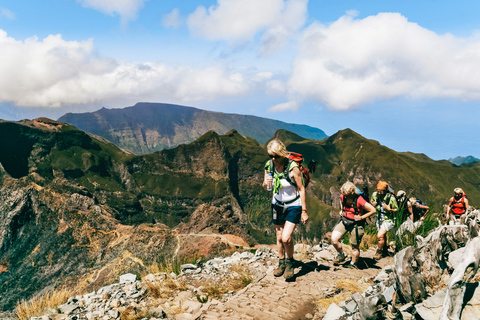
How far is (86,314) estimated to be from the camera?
6.49 meters

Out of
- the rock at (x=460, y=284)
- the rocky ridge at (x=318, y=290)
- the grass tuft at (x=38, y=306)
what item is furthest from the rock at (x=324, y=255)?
the grass tuft at (x=38, y=306)

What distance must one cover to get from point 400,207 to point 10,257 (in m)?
112

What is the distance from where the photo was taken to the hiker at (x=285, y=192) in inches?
242

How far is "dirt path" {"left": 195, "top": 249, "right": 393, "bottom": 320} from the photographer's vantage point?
5.51 m

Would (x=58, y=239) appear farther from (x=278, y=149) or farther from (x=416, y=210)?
(x=278, y=149)

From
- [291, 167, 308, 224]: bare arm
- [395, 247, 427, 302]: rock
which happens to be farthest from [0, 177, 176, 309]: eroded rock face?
[395, 247, 427, 302]: rock

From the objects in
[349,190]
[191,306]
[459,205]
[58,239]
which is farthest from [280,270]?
[58,239]

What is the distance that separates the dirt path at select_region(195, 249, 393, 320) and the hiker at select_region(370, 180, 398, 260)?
86cm

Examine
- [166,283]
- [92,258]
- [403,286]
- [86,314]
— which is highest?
[403,286]

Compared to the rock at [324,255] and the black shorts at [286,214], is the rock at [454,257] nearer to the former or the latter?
the black shorts at [286,214]

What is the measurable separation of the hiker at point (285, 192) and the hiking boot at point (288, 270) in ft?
1.45

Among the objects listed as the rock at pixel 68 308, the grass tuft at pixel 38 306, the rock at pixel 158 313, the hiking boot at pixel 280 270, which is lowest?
the grass tuft at pixel 38 306

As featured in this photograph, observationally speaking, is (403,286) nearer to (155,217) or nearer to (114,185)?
(155,217)

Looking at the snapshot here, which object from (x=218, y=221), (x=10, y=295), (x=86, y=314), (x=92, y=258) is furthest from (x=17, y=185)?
(x=86, y=314)
